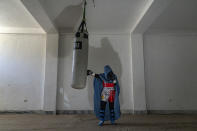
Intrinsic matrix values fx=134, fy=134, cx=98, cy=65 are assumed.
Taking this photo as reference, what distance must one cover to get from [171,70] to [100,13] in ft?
9.60

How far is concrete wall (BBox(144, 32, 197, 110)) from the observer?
13.9 feet

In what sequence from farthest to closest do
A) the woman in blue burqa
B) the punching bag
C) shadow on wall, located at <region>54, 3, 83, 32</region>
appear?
1. shadow on wall, located at <region>54, 3, 83, 32</region>
2. the woman in blue burqa
3. the punching bag

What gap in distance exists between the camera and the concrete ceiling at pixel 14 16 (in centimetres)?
304

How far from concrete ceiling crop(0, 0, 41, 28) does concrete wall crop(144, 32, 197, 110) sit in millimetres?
3651

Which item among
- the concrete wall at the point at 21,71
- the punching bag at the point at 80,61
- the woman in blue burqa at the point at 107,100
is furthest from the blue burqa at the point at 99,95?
the concrete wall at the point at 21,71

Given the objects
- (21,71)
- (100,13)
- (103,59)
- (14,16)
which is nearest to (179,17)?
(100,13)

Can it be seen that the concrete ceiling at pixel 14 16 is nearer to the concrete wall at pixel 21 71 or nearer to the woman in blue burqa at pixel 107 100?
the concrete wall at pixel 21 71

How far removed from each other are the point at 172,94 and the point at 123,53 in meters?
2.03

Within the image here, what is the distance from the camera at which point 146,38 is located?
4.52 meters

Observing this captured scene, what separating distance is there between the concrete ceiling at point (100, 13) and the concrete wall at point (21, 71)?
3.82 feet

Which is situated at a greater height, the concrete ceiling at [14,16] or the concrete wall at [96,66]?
the concrete ceiling at [14,16]

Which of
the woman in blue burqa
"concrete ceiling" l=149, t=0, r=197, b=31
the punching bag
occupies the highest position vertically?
"concrete ceiling" l=149, t=0, r=197, b=31

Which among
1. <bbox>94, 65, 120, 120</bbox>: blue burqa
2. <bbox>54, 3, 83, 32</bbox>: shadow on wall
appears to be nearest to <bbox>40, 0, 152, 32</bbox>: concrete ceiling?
<bbox>54, 3, 83, 32</bbox>: shadow on wall

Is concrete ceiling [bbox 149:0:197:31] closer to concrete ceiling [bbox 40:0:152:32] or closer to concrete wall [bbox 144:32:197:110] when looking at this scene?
concrete wall [bbox 144:32:197:110]
